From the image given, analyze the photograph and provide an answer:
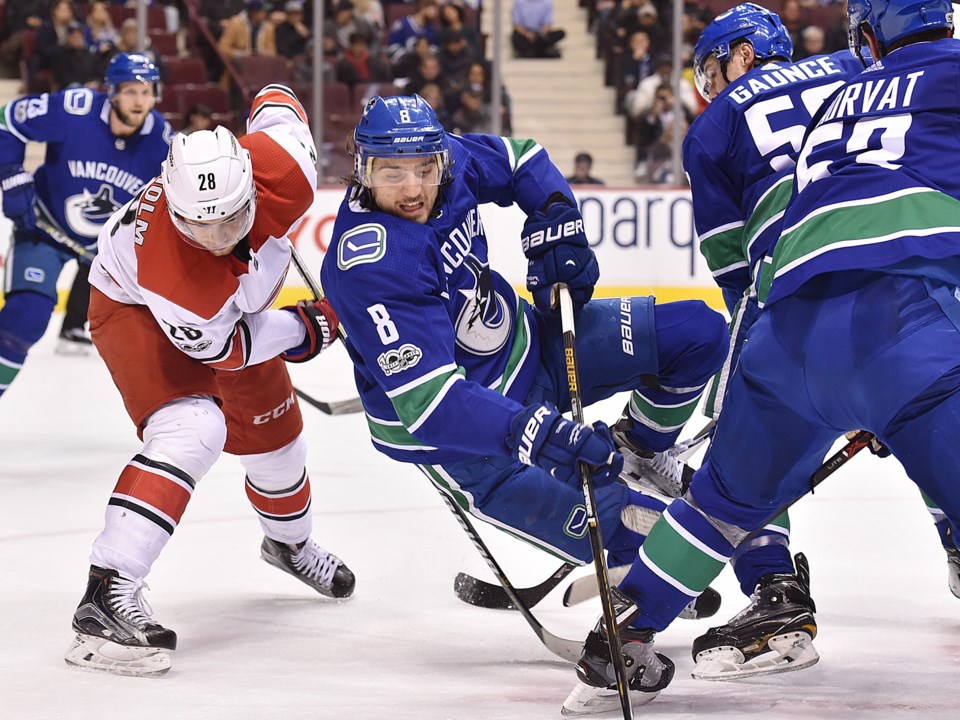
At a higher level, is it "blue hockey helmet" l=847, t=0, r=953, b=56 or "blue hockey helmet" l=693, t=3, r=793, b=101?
"blue hockey helmet" l=847, t=0, r=953, b=56

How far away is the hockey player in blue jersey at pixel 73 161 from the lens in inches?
192

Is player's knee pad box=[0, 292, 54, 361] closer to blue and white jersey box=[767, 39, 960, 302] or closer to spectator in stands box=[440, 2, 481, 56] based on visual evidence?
blue and white jersey box=[767, 39, 960, 302]

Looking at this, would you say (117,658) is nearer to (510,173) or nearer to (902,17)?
(510,173)

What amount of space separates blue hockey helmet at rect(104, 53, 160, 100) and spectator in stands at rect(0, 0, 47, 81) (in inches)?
158

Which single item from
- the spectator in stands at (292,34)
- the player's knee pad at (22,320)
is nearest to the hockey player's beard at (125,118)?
the player's knee pad at (22,320)

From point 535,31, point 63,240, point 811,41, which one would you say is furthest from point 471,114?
point 63,240

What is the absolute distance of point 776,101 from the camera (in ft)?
9.39

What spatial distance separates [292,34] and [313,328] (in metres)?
5.58

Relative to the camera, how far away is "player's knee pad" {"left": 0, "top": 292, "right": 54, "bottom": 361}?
4.50 metres

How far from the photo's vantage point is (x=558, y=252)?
8.84 ft

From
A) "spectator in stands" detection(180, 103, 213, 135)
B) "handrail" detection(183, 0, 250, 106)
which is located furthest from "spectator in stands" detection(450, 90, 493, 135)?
"spectator in stands" detection(180, 103, 213, 135)

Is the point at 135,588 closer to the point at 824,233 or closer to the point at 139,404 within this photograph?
the point at 139,404

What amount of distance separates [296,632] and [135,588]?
1.25 feet

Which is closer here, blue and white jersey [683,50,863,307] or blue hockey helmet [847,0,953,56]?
blue hockey helmet [847,0,953,56]
